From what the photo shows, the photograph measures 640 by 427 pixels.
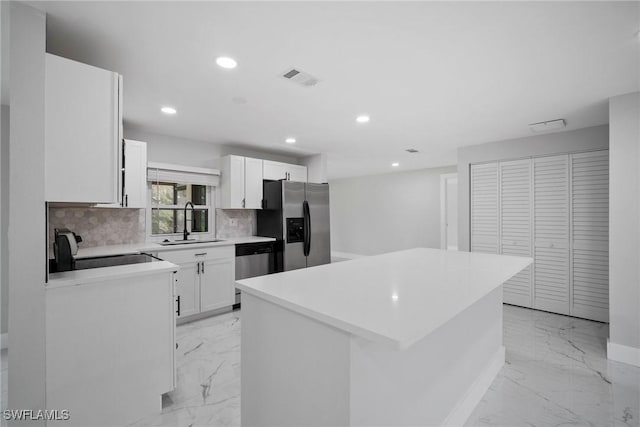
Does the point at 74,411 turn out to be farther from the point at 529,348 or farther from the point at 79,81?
the point at 529,348

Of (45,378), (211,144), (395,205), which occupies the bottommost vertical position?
(45,378)

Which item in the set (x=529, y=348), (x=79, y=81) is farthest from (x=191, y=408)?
(x=529, y=348)

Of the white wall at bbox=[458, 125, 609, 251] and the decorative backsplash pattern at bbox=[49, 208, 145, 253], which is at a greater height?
the white wall at bbox=[458, 125, 609, 251]

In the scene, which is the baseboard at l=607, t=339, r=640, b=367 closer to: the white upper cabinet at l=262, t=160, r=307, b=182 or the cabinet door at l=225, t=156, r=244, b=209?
the white upper cabinet at l=262, t=160, r=307, b=182

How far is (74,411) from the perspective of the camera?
1604 millimetres

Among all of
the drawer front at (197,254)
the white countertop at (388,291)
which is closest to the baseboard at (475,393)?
the white countertop at (388,291)

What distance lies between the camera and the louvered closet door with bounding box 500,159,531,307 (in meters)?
4.01

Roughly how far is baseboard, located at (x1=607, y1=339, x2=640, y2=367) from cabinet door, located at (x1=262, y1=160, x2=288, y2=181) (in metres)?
4.28

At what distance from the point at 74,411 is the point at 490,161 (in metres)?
5.03

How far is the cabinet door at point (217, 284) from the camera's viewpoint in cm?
359

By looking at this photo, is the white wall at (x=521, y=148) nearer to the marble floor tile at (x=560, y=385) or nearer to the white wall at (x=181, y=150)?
the marble floor tile at (x=560, y=385)

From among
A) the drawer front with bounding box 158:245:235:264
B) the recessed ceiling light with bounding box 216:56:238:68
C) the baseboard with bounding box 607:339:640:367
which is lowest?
the baseboard with bounding box 607:339:640:367

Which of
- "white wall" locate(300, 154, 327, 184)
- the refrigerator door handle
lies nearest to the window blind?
the refrigerator door handle

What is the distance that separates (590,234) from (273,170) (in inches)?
168
